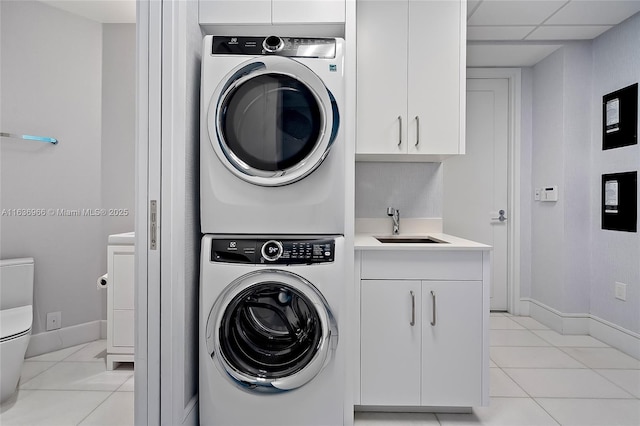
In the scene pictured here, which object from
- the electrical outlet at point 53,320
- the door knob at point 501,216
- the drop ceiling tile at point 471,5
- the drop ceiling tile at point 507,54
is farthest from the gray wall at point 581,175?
the electrical outlet at point 53,320

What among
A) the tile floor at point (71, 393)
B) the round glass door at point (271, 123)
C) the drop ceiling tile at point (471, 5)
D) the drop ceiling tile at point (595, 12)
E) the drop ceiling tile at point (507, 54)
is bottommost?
the tile floor at point (71, 393)

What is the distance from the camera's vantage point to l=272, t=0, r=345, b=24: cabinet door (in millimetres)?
1768

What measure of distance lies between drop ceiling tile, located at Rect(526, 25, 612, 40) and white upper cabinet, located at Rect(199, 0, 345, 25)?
1950 millimetres

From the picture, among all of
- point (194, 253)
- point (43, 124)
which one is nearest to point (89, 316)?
point (43, 124)

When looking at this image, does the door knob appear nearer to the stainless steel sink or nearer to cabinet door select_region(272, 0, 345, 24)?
the stainless steel sink

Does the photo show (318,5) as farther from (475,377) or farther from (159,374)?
(475,377)

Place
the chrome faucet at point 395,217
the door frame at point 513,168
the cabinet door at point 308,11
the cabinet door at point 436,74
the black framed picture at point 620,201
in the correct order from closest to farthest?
the cabinet door at point 308,11
the cabinet door at point 436,74
the chrome faucet at point 395,217
the black framed picture at point 620,201
the door frame at point 513,168

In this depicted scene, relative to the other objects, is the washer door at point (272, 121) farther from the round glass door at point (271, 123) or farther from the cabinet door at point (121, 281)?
the cabinet door at point (121, 281)

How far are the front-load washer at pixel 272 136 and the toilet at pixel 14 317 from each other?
1084 mm

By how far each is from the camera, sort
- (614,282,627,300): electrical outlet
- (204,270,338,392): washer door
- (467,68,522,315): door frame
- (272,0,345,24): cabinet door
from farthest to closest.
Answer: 1. (467,68,522,315): door frame
2. (614,282,627,300): electrical outlet
3. (272,0,345,24): cabinet door
4. (204,270,338,392): washer door

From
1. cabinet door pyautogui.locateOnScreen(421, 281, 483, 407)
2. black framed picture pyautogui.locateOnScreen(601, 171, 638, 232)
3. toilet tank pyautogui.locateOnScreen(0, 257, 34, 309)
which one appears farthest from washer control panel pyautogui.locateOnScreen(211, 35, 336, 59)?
black framed picture pyautogui.locateOnScreen(601, 171, 638, 232)

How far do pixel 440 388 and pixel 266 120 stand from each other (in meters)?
1.47

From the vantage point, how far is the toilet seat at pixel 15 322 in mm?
1790

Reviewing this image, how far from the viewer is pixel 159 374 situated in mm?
1548
